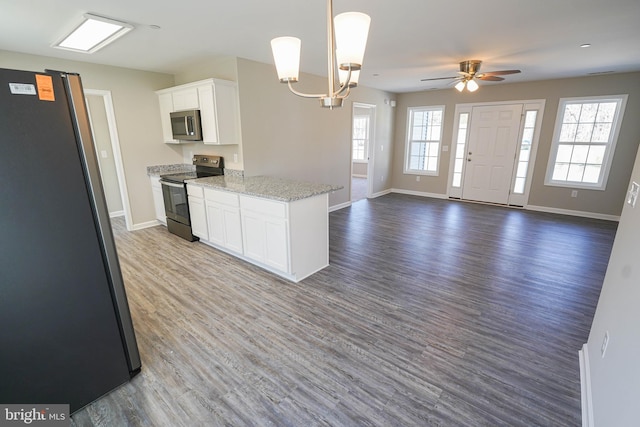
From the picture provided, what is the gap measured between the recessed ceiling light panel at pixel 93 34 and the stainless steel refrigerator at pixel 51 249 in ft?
5.56

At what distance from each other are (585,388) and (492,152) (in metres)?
5.60

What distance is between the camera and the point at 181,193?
4.18 meters

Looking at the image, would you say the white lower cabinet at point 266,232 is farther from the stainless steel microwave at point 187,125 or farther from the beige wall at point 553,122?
the beige wall at point 553,122

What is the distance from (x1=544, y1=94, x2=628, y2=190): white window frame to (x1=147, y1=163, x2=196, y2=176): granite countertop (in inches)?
271

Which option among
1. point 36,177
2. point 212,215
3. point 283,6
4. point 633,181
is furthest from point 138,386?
point 633,181

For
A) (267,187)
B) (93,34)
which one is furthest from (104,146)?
(267,187)

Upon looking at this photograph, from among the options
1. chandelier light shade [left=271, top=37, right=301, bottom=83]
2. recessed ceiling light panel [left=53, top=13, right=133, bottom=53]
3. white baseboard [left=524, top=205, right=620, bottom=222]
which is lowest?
white baseboard [left=524, top=205, right=620, bottom=222]

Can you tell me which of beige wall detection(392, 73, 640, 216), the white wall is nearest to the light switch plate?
the white wall

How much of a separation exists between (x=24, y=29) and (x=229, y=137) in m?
2.13

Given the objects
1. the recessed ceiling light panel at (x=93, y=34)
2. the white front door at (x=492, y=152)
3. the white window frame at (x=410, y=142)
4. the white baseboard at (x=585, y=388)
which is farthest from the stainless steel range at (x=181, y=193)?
the white front door at (x=492, y=152)

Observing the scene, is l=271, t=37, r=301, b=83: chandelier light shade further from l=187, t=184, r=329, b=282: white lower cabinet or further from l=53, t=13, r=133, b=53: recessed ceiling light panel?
l=53, t=13, r=133, b=53: recessed ceiling light panel

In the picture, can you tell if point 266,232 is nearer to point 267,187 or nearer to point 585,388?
point 267,187

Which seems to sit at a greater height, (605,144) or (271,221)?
(605,144)

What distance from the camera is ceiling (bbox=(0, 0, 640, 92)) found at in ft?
7.61
